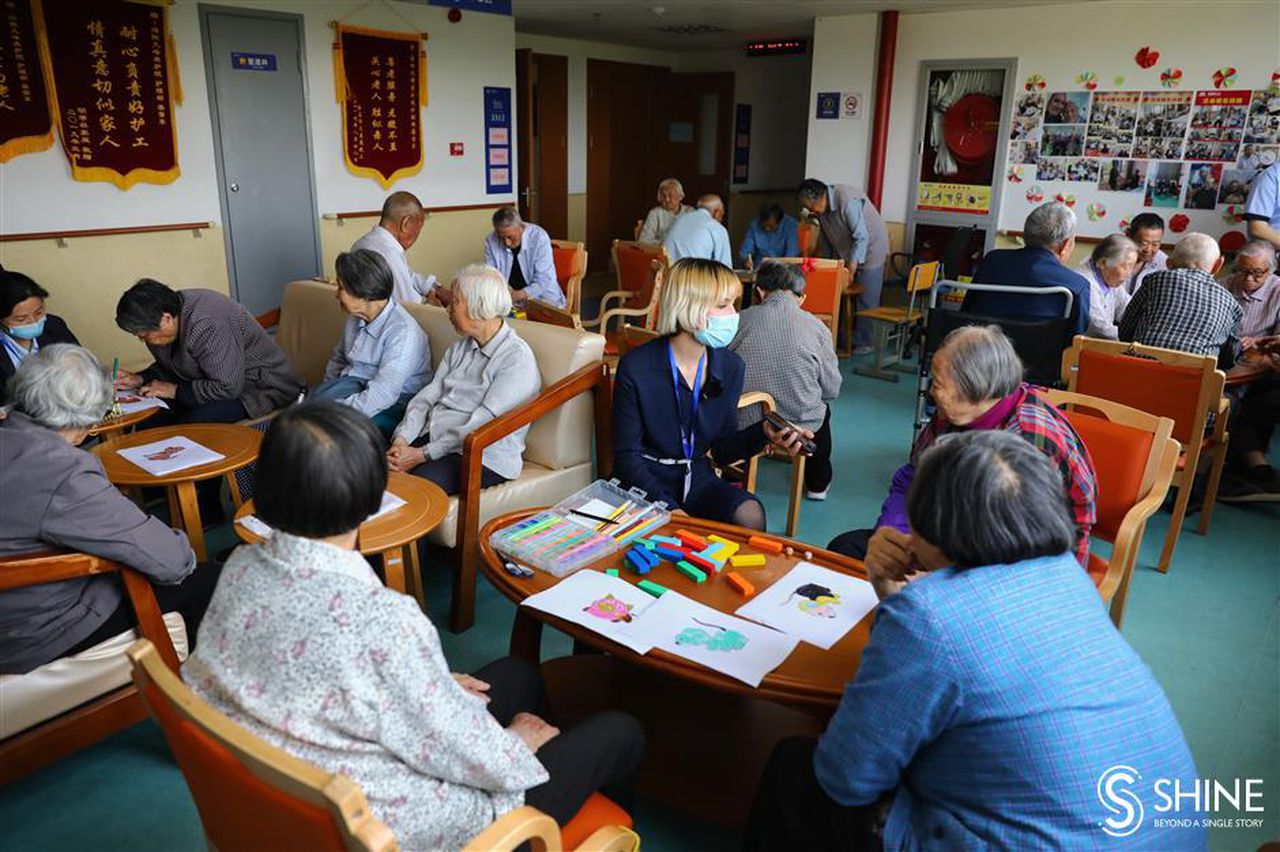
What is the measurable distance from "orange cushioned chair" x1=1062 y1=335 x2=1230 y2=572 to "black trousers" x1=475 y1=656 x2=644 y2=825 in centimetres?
258

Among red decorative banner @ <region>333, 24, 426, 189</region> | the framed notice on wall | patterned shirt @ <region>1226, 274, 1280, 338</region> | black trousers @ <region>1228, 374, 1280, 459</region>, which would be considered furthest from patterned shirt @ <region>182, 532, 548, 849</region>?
the framed notice on wall

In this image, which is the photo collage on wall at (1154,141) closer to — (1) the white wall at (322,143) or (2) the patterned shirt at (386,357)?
(1) the white wall at (322,143)

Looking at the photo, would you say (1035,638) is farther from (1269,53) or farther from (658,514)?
(1269,53)

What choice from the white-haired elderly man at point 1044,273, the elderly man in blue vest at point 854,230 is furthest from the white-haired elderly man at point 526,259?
the white-haired elderly man at point 1044,273

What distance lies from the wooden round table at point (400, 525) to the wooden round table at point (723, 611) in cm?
25

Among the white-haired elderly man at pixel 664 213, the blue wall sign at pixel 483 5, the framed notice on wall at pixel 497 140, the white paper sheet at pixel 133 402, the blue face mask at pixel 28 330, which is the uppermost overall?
the blue wall sign at pixel 483 5

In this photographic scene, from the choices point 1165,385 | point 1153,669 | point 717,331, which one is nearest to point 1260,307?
point 1165,385

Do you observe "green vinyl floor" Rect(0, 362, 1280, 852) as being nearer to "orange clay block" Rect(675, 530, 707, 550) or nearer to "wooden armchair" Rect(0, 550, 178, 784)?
"wooden armchair" Rect(0, 550, 178, 784)

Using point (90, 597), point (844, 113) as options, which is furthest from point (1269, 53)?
point (90, 597)

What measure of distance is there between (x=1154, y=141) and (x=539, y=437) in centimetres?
546

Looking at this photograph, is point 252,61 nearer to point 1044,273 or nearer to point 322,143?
point 322,143

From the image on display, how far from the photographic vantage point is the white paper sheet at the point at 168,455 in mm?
2676

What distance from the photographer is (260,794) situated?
106 centimetres

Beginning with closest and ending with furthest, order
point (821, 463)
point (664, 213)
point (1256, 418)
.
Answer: point (821, 463) → point (1256, 418) → point (664, 213)
